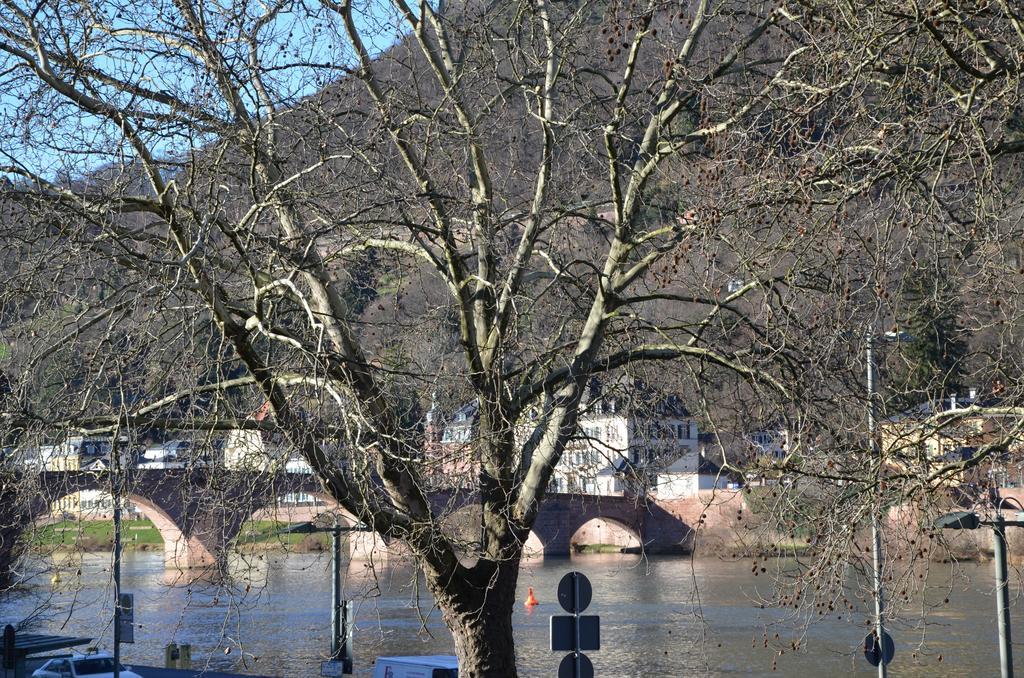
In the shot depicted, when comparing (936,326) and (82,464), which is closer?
(82,464)

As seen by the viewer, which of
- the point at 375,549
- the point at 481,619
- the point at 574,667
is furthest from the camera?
the point at 574,667

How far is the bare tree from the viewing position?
7258 mm

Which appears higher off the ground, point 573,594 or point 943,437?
point 943,437

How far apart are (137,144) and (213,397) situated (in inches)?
79.6

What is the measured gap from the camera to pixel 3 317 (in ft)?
27.0

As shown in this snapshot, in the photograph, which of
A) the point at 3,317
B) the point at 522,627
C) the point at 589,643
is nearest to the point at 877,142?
the point at 589,643

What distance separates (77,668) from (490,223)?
16262 mm

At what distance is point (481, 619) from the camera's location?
9.30m

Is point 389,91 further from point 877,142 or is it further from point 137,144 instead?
point 877,142

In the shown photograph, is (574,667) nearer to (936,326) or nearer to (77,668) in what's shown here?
(936,326)

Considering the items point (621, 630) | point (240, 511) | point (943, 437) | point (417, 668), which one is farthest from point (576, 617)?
point (621, 630)

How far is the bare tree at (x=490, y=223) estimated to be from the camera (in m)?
7.26

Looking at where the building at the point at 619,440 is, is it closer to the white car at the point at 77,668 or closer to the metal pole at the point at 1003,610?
the metal pole at the point at 1003,610

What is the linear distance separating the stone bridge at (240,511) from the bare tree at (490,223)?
45 cm
